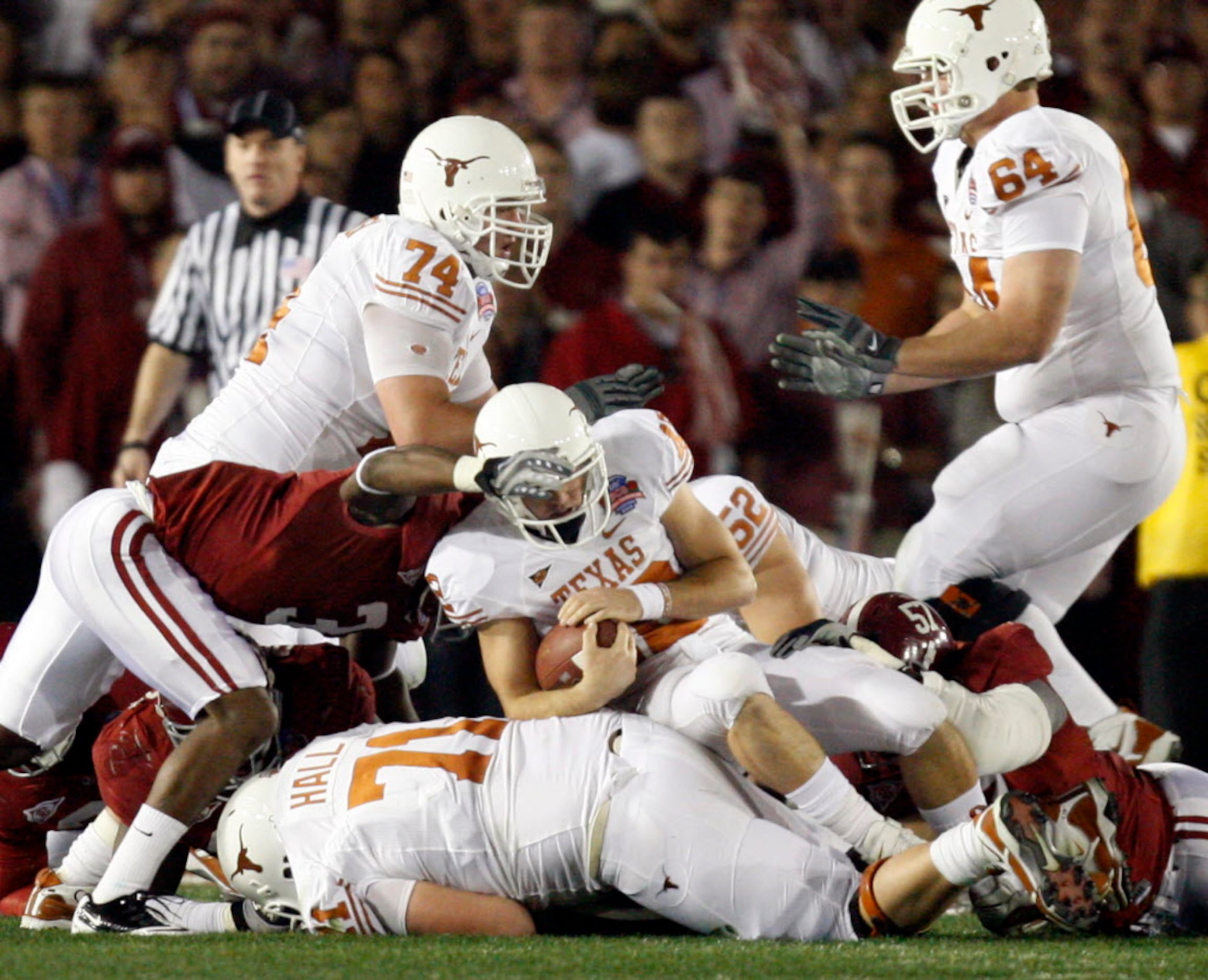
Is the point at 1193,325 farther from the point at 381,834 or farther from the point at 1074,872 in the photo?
the point at 381,834

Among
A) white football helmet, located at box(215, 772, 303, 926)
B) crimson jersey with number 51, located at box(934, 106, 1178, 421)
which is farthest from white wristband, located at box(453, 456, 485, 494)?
crimson jersey with number 51, located at box(934, 106, 1178, 421)

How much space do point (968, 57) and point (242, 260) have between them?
6.77 ft

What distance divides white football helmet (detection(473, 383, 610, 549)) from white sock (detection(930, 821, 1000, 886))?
0.86 meters

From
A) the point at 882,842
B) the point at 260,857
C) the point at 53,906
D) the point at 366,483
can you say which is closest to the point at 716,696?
the point at 882,842

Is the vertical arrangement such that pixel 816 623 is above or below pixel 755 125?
below

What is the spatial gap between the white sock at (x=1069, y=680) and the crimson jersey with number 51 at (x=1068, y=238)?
464 millimetres

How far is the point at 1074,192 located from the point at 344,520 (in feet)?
5.45

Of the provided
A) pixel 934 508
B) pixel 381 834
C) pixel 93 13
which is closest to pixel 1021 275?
pixel 934 508

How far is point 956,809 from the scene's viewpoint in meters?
3.46

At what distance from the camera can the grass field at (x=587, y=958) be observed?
9.29 ft

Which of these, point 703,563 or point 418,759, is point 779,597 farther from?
point 418,759

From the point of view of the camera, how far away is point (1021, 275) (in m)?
4.04

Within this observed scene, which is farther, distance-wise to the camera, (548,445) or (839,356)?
(839,356)

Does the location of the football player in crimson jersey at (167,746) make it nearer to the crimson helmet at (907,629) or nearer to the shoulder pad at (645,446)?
the shoulder pad at (645,446)
